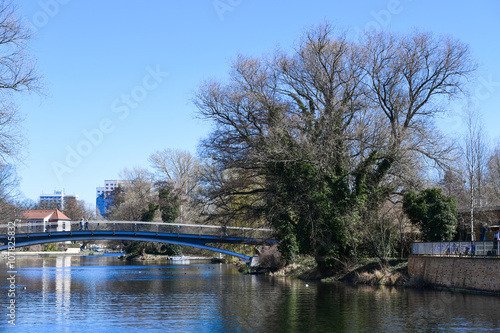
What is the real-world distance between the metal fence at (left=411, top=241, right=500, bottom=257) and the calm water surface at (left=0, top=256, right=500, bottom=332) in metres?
2.56

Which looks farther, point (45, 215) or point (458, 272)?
point (45, 215)

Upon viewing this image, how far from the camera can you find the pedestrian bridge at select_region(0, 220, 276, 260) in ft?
172

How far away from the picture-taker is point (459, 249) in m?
32.7

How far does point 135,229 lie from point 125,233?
93cm

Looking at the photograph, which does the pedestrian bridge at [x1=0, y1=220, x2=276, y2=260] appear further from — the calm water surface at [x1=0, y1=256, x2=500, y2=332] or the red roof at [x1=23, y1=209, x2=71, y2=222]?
the red roof at [x1=23, y1=209, x2=71, y2=222]

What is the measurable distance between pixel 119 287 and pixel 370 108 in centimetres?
2002

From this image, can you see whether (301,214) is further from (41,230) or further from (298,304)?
(41,230)

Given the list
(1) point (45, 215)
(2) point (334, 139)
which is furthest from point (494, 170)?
(1) point (45, 215)

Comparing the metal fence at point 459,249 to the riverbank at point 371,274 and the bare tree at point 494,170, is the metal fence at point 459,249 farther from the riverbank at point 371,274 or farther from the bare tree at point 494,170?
the bare tree at point 494,170

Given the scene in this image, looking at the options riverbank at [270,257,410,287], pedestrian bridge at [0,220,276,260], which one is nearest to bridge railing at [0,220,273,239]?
pedestrian bridge at [0,220,276,260]

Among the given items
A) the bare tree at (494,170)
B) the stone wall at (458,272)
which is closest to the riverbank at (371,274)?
the stone wall at (458,272)

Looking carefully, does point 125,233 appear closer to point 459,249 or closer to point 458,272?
point 459,249

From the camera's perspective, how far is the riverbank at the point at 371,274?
35.6 m

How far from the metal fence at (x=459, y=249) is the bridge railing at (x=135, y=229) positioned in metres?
16.5
